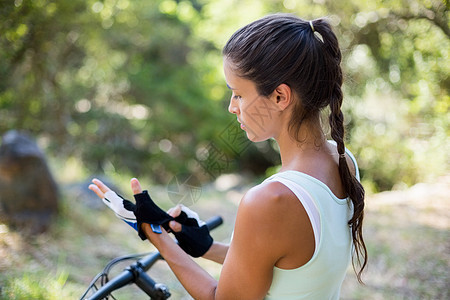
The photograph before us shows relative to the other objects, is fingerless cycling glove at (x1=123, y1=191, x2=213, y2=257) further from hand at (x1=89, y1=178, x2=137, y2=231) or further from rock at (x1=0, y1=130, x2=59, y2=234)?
rock at (x1=0, y1=130, x2=59, y2=234)

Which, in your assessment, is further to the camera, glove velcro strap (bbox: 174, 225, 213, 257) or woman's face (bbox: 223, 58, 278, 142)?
glove velcro strap (bbox: 174, 225, 213, 257)

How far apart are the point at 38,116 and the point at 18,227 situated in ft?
18.5

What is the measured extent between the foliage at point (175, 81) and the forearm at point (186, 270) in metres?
1.23

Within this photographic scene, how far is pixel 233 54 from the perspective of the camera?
129cm

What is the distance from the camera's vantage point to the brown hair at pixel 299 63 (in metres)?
1.25

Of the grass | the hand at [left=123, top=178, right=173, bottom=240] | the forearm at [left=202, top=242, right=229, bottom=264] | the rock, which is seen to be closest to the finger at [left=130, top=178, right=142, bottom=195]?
the hand at [left=123, top=178, right=173, bottom=240]

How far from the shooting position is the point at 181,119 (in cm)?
1116

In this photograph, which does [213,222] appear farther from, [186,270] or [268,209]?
[268,209]

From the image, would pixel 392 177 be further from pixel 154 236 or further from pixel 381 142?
pixel 154 236

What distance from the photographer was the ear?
1273 mm

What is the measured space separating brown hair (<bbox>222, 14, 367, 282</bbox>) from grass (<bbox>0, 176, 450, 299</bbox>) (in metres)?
1.60

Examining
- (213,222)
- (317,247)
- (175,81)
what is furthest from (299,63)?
(175,81)

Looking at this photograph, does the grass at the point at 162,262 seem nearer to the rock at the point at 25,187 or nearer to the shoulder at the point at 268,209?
the rock at the point at 25,187

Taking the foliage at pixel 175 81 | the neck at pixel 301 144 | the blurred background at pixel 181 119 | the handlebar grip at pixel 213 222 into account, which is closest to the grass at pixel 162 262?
the blurred background at pixel 181 119
